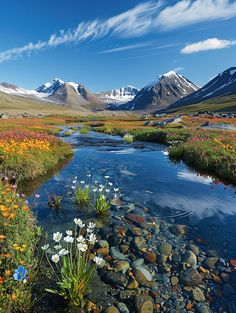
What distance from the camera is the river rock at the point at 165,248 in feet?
25.4

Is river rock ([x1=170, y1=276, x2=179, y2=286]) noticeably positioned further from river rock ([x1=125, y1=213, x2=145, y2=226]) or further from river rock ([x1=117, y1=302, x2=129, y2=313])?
river rock ([x1=125, y1=213, x2=145, y2=226])

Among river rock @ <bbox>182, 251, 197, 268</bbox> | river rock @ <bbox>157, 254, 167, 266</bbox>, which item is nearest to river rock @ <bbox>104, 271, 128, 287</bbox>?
river rock @ <bbox>157, 254, 167, 266</bbox>

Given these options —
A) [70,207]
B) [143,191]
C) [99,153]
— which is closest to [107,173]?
[143,191]

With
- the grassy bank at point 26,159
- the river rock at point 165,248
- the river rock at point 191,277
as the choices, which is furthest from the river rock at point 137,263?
the grassy bank at point 26,159

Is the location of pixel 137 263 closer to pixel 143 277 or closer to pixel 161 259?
pixel 143 277

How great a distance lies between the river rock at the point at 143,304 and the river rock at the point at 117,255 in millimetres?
1450

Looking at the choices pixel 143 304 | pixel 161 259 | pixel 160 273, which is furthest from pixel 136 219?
pixel 143 304

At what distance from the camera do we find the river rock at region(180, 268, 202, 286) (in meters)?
6.51

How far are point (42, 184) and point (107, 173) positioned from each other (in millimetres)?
4385

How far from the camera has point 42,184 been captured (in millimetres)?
14469

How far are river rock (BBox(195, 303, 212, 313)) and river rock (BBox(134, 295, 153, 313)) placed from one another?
936 mm

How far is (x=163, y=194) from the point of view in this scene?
1326cm

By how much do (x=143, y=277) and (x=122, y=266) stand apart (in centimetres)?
62

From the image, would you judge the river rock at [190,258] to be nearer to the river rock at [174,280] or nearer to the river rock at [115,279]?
the river rock at [174,280]
